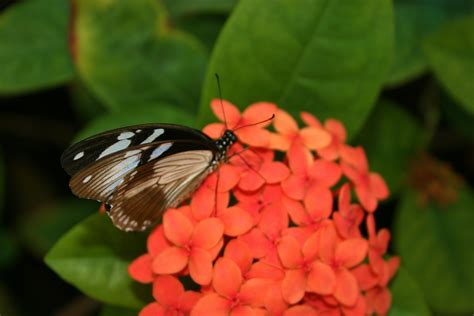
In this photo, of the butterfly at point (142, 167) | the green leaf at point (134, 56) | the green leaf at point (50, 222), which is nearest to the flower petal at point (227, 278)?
the butterfly at point (142, 167)

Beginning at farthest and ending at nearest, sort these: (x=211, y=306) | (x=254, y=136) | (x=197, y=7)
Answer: (x=197, y=7)
(x=254, y=136)
(x=211, y=306)

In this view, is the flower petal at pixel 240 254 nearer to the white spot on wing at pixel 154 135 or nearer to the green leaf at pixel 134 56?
the white spot on wing at pixel 154 135

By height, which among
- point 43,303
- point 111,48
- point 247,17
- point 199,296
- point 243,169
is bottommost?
point 43,303

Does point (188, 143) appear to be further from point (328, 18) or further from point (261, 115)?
point (328, 18)

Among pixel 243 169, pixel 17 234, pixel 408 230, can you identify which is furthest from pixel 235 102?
pixel 17 234

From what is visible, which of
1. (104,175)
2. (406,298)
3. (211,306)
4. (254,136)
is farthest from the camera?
(406,298)

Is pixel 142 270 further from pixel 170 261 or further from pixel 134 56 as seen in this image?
pixel 134 56

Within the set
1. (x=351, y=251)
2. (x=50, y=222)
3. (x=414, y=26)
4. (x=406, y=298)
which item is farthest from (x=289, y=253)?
(x=50, y=222)
